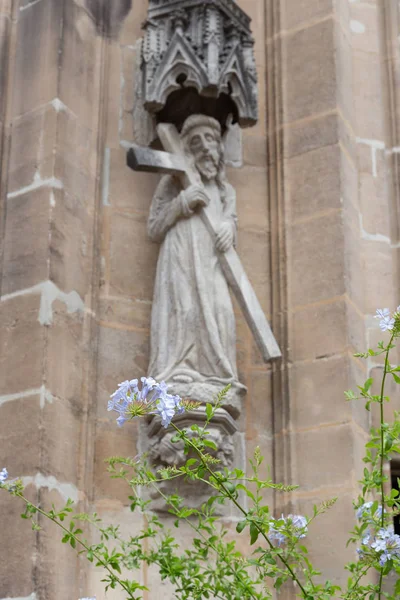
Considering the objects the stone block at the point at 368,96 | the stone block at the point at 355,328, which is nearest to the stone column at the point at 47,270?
the stone block at the point at 355,328

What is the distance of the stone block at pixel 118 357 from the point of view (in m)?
5.93

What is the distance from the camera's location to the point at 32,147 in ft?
20.2

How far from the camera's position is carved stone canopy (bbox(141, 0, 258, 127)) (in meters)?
6.24

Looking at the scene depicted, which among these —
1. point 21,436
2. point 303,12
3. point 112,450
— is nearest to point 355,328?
point 112,450

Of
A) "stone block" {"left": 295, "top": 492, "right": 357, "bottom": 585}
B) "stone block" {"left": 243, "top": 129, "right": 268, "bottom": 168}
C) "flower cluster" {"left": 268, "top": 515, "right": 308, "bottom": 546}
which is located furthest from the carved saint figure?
"flower cluster" {"left": 268, "top": 515, "right": 308, "bottom": 546}

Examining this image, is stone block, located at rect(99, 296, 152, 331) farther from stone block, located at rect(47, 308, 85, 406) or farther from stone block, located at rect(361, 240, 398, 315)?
stone block, located at rect(361, 240, 398, 315)

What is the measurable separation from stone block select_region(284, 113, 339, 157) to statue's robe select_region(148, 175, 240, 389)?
539 millimetres

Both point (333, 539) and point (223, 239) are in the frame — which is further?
point (223, 239)

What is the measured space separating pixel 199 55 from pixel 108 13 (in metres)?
0.68

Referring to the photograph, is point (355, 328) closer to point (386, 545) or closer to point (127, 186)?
point (127, 186)

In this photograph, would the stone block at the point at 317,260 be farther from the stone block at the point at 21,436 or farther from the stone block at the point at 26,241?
the stone block at the point at 21,436

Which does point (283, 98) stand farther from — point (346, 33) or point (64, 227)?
point (64, 227)

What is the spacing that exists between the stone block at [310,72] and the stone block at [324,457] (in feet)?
5.37

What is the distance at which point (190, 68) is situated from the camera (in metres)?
6.23
